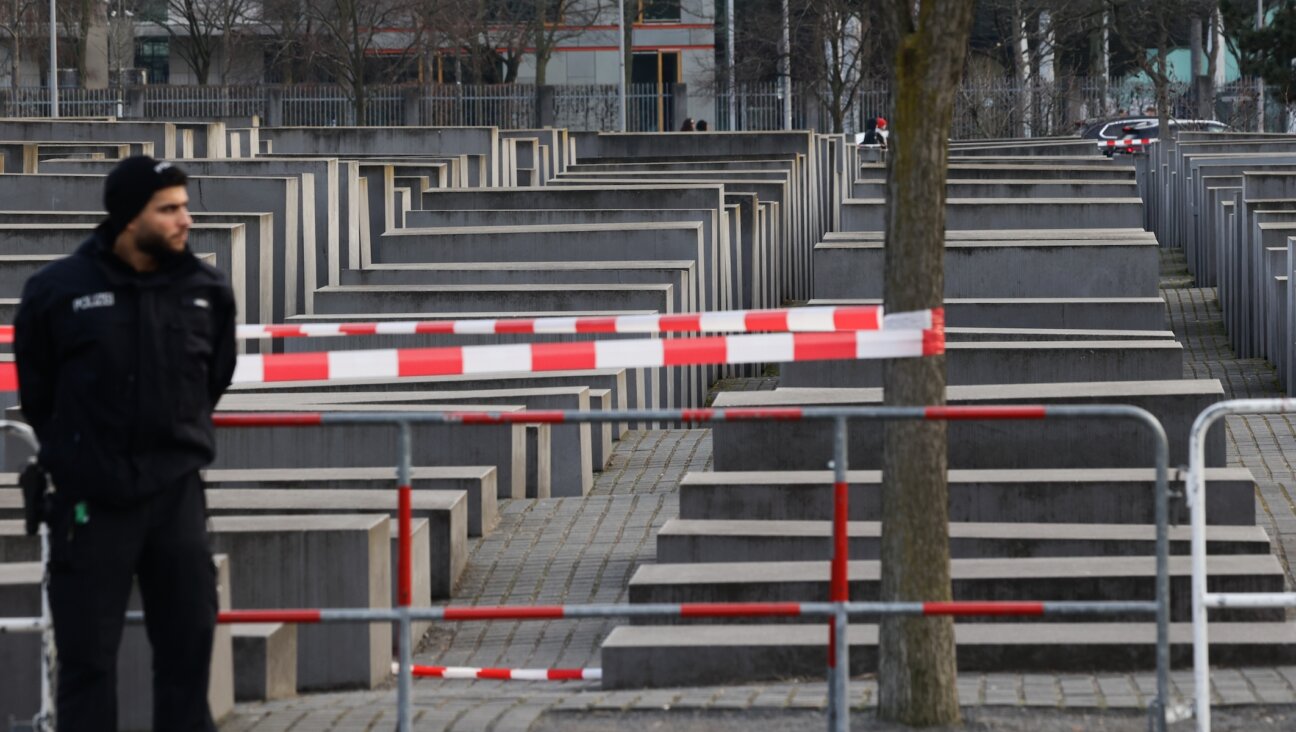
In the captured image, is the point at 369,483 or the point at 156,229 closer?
the point at 156,229

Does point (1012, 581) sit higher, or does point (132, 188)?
point (132, 188)

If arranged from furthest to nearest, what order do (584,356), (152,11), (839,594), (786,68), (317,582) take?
(152,11) < (786,68) < (584,356) < (317,582) < (839,594)

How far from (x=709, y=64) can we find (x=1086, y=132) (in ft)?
70.8

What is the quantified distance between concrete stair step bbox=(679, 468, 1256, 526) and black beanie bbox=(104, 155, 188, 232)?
440cm

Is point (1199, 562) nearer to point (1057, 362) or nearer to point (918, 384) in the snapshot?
point (918, 384)

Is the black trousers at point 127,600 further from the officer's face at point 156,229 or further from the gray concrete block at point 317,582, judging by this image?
the gray concrete block at point 317,582

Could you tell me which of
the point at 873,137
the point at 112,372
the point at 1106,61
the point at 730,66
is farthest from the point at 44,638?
the point at 1106,61

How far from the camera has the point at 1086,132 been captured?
2206 inches

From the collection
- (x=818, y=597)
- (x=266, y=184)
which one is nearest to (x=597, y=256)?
(x=266, y=184)

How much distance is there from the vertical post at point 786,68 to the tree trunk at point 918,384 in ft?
169

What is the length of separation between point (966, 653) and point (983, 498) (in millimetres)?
2227

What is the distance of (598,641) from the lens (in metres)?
8.59

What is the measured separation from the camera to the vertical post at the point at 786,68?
191 feet

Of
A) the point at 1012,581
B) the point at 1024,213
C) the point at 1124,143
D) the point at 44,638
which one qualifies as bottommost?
the point at 1012,581
